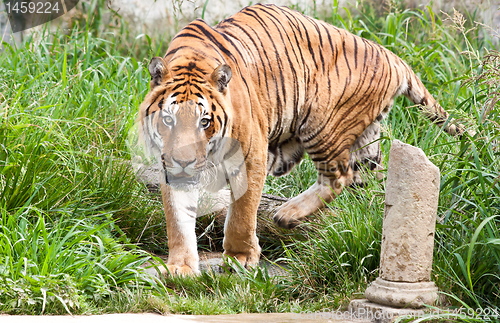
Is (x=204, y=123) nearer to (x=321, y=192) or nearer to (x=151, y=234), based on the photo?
(x=151, y=234)

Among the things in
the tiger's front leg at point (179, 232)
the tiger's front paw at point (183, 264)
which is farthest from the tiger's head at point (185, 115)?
the tiger's front paw at point (183, 264)

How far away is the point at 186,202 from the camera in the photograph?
3795mm

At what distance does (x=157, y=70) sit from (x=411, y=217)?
1812 millimetres

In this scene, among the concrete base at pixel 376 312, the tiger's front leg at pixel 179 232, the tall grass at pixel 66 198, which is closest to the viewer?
the concrete base at pixel 376 312

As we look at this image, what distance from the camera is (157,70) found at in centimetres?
345

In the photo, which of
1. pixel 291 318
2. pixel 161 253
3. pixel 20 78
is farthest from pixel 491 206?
pixel 20 78

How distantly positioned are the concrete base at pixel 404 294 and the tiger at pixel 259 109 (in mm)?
1002

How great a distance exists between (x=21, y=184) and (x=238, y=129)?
1.46 metres

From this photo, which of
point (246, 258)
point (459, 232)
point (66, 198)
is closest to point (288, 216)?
point (246, 258)

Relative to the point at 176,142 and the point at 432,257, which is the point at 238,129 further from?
the point at 432,257

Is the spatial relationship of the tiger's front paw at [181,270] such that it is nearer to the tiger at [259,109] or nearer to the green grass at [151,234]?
the tiger at [259,109]

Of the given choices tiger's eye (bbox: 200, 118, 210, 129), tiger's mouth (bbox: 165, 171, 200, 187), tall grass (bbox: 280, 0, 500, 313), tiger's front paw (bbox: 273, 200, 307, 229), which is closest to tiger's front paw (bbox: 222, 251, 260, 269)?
tall grass (bbox: 280, 0, 500, 313)

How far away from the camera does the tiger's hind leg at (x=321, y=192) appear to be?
4.39 metres

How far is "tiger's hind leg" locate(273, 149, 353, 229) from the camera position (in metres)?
4.39
